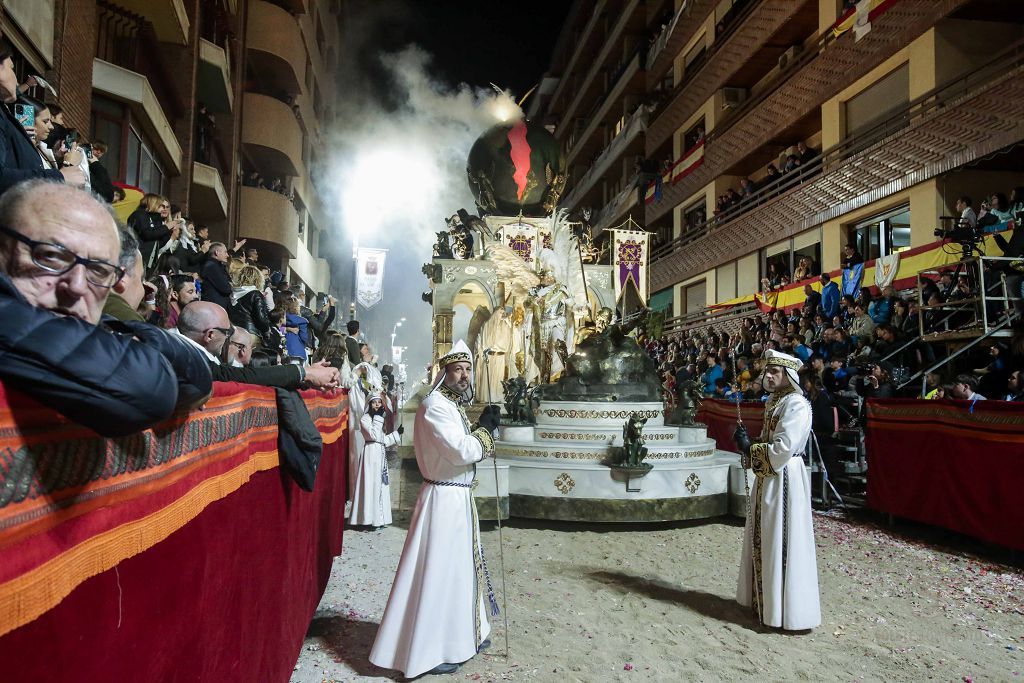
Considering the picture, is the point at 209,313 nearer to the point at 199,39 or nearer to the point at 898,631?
the point at 898,631

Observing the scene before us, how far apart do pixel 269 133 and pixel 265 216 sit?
2816 millimetres

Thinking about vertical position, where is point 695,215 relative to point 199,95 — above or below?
below

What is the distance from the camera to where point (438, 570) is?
4020mm

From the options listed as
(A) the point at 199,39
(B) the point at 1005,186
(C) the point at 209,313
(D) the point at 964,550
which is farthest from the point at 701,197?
(C) the point at 209,313

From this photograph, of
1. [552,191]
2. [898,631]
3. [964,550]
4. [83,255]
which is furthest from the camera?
[552,191]

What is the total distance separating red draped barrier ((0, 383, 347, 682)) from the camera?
1037 millimetres

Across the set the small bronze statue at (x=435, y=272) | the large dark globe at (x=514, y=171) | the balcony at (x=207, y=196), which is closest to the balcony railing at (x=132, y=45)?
the balcony at (x=207, y=196)

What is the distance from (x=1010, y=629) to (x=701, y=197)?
Answer: 74.6 feet

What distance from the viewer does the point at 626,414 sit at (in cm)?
927

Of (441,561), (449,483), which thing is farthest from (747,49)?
(441,561)

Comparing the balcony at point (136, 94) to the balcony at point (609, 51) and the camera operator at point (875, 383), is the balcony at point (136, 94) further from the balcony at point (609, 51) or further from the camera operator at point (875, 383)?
the balcony at point (609, 51)

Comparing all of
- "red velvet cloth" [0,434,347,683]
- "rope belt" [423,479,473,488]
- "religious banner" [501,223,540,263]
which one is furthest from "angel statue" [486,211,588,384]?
"red velvet cloth" [0,434,347,683]

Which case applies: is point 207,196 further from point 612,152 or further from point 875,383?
point 612,152

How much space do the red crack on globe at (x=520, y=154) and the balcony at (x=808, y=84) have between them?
8306mm
